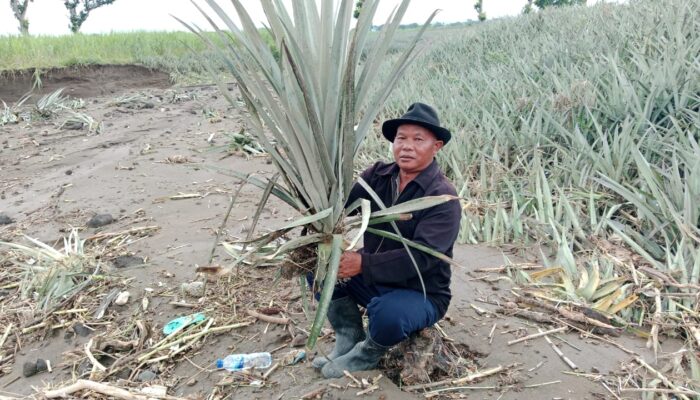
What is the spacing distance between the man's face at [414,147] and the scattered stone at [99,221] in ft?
8.38

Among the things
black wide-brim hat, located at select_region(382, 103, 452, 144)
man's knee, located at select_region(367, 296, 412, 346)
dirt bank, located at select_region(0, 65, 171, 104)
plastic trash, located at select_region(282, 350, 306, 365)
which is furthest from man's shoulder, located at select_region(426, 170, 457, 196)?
dirt bank, located at select_region(0, 65, 171, 104)

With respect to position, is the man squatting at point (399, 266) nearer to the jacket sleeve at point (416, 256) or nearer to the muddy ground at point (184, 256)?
the jacket sleeve at point (416, 256)

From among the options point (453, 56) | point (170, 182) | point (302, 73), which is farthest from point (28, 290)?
point (453, 56)

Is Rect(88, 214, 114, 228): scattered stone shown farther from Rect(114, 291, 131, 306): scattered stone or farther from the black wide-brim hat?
the black wide-brim hat

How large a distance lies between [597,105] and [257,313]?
2.76 meters

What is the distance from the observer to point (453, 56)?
744 cm

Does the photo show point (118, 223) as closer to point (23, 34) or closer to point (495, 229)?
point (495, 229)

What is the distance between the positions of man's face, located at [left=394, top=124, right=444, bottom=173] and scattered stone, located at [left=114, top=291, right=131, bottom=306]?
162 cm

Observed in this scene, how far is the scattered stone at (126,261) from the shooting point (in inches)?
117

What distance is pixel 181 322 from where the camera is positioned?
2369 millimetres

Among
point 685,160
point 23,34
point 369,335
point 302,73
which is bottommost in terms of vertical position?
point 369,335

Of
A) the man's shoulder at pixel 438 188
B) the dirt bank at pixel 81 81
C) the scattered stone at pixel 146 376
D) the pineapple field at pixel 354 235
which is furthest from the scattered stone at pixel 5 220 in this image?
the dirt bank at pixel 81 81

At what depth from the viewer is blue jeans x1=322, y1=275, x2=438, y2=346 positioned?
5.53 ft

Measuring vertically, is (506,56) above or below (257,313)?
above
